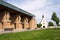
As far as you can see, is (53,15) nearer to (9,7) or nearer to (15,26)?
(15,26)

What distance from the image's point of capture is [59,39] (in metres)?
19.1

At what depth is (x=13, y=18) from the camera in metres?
47.5

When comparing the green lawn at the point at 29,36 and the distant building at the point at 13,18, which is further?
the distant building at the point at 13,18

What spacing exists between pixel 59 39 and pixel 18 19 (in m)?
28.6

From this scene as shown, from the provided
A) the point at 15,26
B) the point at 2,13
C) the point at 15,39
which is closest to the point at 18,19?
the point at 15,26

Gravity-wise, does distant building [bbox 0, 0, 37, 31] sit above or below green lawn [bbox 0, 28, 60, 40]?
above

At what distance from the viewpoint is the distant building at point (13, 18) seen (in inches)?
1496

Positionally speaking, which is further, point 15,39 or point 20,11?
point 20,11

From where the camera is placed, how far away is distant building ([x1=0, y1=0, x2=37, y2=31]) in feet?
125

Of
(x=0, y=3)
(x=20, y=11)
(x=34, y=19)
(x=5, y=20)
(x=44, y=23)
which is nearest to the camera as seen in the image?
(x=0, y=3)

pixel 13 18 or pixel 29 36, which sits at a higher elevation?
pixel 13 18

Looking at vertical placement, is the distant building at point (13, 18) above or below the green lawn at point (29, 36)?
above

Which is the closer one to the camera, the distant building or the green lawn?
the green lawn

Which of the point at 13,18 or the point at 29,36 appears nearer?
the point at 29,36
